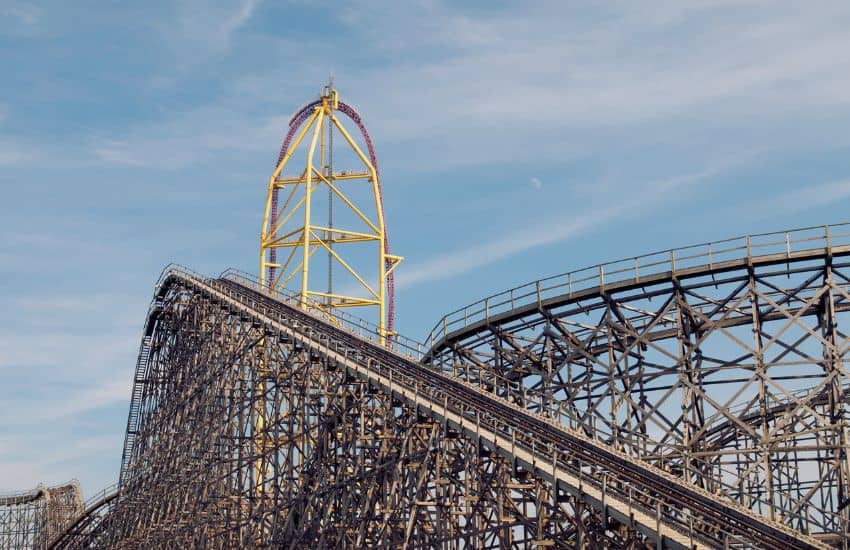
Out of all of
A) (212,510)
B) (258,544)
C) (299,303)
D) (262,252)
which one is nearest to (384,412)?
(258,544)

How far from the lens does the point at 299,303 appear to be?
1810 inches

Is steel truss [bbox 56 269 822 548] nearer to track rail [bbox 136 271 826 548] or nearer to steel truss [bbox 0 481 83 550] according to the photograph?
track rail [bbox 136 271 826 548]

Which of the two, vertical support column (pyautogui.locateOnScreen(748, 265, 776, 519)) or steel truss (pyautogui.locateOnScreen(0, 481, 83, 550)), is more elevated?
steel truss (pyautogui.locateOnScreen(0, 481, 83, 550))

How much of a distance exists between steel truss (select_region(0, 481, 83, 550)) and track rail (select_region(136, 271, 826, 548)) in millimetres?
46691

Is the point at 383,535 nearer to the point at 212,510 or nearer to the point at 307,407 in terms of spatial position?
the point at 307,407

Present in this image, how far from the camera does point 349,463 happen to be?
3319 cm

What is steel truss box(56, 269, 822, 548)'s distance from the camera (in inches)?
1005

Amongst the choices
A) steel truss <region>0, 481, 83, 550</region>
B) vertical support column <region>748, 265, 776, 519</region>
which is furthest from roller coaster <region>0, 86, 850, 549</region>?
steel truss <region>0, 481, 83, 550</region>

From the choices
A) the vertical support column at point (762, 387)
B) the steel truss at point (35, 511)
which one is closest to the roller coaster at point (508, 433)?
the vertical support column at point (762, 387)

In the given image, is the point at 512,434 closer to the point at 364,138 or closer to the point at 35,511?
the point at 364,138

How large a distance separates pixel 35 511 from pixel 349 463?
176 feet

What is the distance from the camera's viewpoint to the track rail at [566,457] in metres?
23.5

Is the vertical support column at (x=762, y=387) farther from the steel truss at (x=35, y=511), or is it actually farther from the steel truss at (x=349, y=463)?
the steel truss at (x=35, y=511)

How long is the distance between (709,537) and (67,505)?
6351cm
